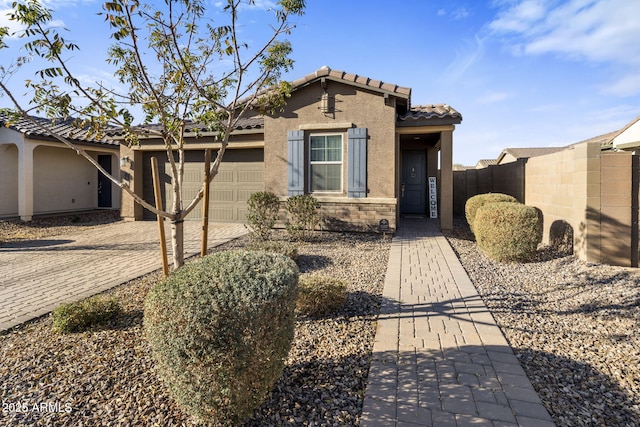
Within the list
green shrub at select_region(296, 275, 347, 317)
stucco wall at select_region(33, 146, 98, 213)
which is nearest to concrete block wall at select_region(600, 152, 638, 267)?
green shrub at select_region(296, 275, 347, 317)

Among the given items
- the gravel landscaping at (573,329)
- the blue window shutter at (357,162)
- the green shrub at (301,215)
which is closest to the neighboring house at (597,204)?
the gravel landscaping at (573,329)

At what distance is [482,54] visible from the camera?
355 inches

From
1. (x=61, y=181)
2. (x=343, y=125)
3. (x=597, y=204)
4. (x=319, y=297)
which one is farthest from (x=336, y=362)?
(x=61, y=181)

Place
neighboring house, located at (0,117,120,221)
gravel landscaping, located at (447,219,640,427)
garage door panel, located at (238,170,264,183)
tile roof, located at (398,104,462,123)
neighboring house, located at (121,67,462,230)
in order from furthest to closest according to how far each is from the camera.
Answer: neighboring house, located at (0,117,120,221), garage door panel, located at (238,170,264,183), neighboring house, located at (121,67,462,230), tile roof, located at (398,104,462,123), gravel landscaping, located at (447,219,640,427)

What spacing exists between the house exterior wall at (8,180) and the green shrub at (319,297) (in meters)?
13.5

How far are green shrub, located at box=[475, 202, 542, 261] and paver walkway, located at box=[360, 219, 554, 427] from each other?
1.91 m

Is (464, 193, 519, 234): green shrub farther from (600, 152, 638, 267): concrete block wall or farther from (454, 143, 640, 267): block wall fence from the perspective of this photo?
(600, 152, 638, 267): concrete block wall

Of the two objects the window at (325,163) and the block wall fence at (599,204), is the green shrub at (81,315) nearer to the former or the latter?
the window at (325,163)

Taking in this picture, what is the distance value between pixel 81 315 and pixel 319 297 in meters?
2.56

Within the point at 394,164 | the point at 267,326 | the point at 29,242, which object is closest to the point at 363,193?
the point at 394,164

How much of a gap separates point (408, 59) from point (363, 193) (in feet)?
11.8

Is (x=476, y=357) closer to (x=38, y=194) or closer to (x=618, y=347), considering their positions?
(x=618, y=347)

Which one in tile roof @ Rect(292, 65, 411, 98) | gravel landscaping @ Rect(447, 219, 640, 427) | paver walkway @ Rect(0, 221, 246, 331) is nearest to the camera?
gravel landscaping @ Rect(447, 219, 640, 427)

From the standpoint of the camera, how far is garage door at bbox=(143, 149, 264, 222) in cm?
1082
